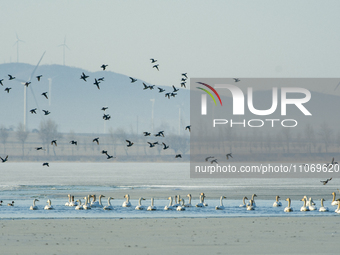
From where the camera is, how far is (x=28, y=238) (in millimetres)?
35938

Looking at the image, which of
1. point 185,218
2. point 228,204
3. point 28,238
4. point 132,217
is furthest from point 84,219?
point 228,204

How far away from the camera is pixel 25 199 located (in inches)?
2729

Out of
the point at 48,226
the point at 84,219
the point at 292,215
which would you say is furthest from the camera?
the point at 292,215

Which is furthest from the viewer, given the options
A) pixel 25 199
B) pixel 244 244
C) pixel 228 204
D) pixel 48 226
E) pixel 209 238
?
pixel 25 199

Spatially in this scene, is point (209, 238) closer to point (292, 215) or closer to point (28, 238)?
point (28, 238)

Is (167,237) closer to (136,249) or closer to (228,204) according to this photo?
(136,249)

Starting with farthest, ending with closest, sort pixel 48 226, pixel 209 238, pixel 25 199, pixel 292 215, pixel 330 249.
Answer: pixel 25 199, pixel 292 215, pixel 48 226, pixel 209 238, pixel 330 249

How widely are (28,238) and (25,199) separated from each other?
1348 inches

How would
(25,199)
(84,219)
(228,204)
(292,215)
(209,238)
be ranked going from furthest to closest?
(25,199) < (228,204) < (292,215) < (84,219) < (209,238)

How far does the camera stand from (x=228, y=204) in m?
62.2

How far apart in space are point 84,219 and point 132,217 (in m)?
3.89

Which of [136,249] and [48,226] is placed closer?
[136,249]

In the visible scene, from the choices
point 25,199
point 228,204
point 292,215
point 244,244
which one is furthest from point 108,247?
point 25,199

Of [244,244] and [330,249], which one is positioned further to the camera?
[244,244]
